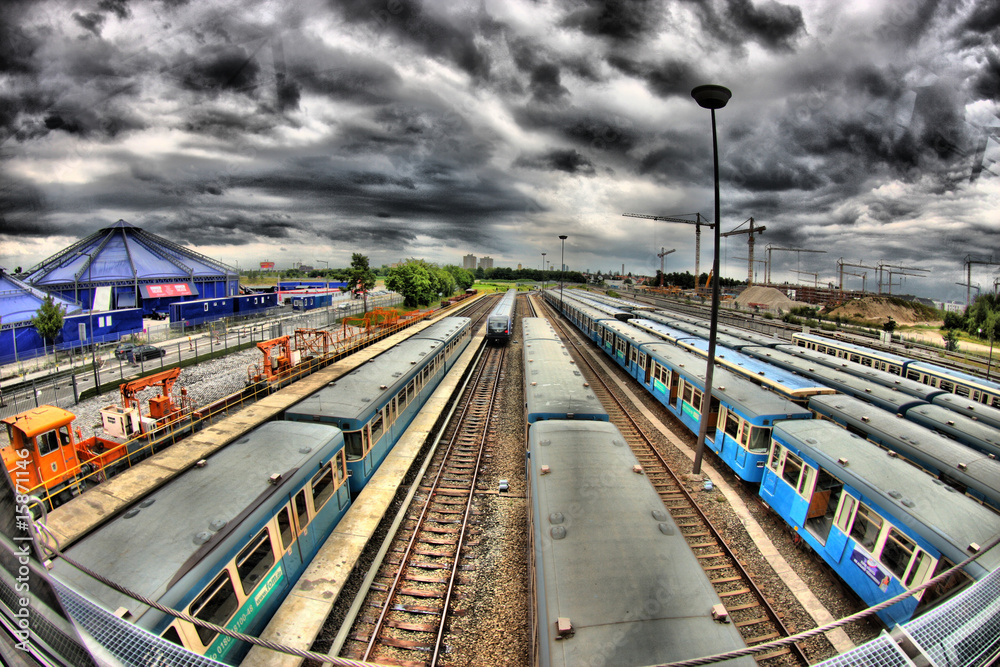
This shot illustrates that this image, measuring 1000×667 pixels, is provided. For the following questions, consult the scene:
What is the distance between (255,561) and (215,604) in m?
0.87

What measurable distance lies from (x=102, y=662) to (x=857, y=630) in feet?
35.9

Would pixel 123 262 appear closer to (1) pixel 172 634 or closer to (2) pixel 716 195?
(1) pixel 172 634

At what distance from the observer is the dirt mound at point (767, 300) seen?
70.3 meters

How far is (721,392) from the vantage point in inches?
498

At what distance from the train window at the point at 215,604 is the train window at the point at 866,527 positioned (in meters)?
11.2

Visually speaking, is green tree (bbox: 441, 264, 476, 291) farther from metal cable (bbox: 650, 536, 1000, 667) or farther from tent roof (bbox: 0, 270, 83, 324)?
metal cable (bbox: 650, 536, 1000, 667)

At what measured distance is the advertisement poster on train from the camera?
6.85m

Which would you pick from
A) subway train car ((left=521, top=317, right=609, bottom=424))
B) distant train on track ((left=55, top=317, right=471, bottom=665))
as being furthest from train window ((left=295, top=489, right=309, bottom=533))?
subway train car ((left=521, top=317, right=609, bottom=424))

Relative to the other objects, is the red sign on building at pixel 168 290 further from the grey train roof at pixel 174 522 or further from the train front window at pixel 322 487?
the train front window at pixel 322 487

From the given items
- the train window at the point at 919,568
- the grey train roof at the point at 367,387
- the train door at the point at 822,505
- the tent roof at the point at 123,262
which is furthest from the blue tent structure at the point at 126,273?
the train window at the point at 919,568

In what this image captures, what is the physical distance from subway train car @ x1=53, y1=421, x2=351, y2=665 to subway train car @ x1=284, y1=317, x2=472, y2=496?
1643mm

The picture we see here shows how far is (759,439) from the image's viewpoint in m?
10.9

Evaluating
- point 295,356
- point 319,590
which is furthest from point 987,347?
point 295,356

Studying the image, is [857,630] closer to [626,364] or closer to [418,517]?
[418,517]
